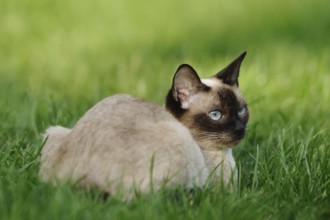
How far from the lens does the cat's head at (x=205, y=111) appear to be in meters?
5.11

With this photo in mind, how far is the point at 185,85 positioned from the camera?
5109 millimetres

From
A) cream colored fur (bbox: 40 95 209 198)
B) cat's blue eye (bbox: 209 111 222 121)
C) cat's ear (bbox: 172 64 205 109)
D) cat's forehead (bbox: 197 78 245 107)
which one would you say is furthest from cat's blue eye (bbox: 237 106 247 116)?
cream colored fur (bbox: 40 95 209 198)

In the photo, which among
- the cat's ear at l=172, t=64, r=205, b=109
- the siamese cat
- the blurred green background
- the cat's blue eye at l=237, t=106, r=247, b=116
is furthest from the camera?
the blurred green background

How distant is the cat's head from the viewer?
16.8 ft

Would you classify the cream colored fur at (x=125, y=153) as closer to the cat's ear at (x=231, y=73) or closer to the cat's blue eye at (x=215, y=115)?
the cat's blue eye at (x=215, y=115)

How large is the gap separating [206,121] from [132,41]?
5437 mm

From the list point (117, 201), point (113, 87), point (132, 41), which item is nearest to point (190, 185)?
point (117, 201)

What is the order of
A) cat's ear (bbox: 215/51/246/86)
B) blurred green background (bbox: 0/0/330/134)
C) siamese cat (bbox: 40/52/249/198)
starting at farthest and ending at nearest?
blurred green background (bbox: 0/0/330/134), cat's ear (bbox: 215/51/246/86), siamese cat (bbox: 40/52/249/198)

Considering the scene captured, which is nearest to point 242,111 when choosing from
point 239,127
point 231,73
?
point 239,127

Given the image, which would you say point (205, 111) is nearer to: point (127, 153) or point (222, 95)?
point (222, 95)

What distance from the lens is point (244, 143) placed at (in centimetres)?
616

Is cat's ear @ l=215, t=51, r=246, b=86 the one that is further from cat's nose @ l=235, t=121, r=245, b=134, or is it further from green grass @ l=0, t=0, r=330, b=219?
green grass @ l=0, t=0, r=330, b=219

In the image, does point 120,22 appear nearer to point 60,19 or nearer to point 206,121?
point 60,19

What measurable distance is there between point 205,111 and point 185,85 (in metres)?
0.20
